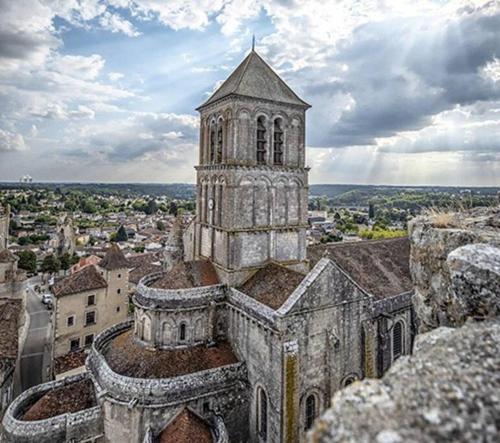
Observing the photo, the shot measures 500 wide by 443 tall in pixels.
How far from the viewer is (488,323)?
18.6 feet

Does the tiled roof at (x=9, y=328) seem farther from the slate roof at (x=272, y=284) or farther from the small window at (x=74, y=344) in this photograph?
the slate roof at (x=272, y=284)

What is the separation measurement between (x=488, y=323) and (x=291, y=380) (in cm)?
1471

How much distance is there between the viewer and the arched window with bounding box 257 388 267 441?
66.6 ft

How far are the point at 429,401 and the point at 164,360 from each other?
20015 millimetres

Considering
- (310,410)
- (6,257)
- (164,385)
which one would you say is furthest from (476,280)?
(6,257)

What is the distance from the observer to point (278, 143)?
26.9m

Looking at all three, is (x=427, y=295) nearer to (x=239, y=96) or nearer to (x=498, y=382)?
(x=498, y=382)

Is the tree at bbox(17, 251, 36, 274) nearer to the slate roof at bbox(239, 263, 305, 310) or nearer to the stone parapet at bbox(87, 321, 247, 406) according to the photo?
the stone parapet at bbox(87, 321, 247, 406)

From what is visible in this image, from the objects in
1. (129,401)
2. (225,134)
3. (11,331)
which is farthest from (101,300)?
(225,134)

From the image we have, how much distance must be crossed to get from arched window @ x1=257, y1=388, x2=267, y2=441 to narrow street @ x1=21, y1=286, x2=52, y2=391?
24.4m

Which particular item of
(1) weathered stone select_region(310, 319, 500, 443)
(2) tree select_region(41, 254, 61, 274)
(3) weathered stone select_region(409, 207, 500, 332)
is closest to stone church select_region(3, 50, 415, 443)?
(3) weathered stone select_region(409, 207, 500, 332)

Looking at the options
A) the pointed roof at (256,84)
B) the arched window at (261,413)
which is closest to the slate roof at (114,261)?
the pointed roof at (256,84)

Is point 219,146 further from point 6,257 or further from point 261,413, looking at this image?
point 6,257

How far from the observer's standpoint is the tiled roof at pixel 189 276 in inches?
935
